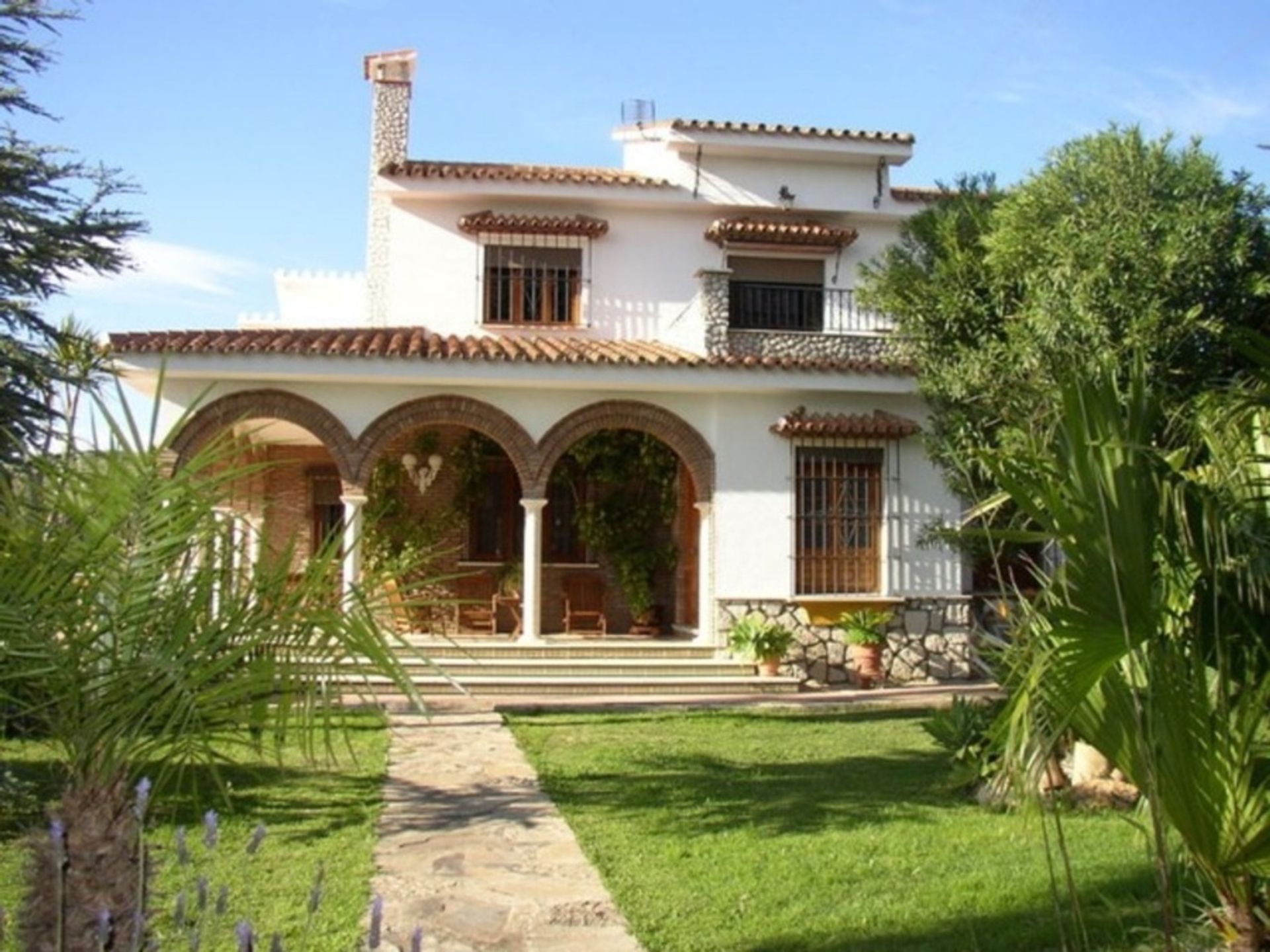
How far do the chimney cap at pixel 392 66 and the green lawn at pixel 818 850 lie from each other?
13031 millimetres

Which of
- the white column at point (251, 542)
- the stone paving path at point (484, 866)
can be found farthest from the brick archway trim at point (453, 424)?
the white column at point (251, 542)

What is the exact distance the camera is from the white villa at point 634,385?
16406 millimetres

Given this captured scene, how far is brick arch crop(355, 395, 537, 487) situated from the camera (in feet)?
54.1

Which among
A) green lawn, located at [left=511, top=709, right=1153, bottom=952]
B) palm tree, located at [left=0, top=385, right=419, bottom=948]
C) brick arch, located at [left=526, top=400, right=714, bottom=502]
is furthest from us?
brick arch, located at [left=526, top=400, right=714, bottom=502]

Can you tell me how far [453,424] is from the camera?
16.9m

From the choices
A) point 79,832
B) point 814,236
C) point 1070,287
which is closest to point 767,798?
point 1070,287

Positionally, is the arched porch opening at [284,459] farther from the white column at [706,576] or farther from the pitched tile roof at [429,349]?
the white column at [706,576]

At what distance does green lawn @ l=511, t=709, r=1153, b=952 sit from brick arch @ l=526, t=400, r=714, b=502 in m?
5.41

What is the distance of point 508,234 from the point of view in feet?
63.5

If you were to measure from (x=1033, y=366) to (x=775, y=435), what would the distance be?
627cm

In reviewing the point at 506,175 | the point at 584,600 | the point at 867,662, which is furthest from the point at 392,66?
the point at 867,662

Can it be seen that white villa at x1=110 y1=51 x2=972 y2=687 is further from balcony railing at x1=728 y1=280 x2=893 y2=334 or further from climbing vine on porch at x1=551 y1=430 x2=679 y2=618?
climbing vine on porch at x1=551 y1=430 x2=679 y2=618

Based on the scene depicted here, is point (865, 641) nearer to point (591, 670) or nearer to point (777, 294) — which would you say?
point (591, 670)

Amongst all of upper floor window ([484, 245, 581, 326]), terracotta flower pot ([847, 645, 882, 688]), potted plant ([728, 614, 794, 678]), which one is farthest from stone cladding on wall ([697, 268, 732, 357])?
terracotta flower pot ([847, 645, 882, 688])
